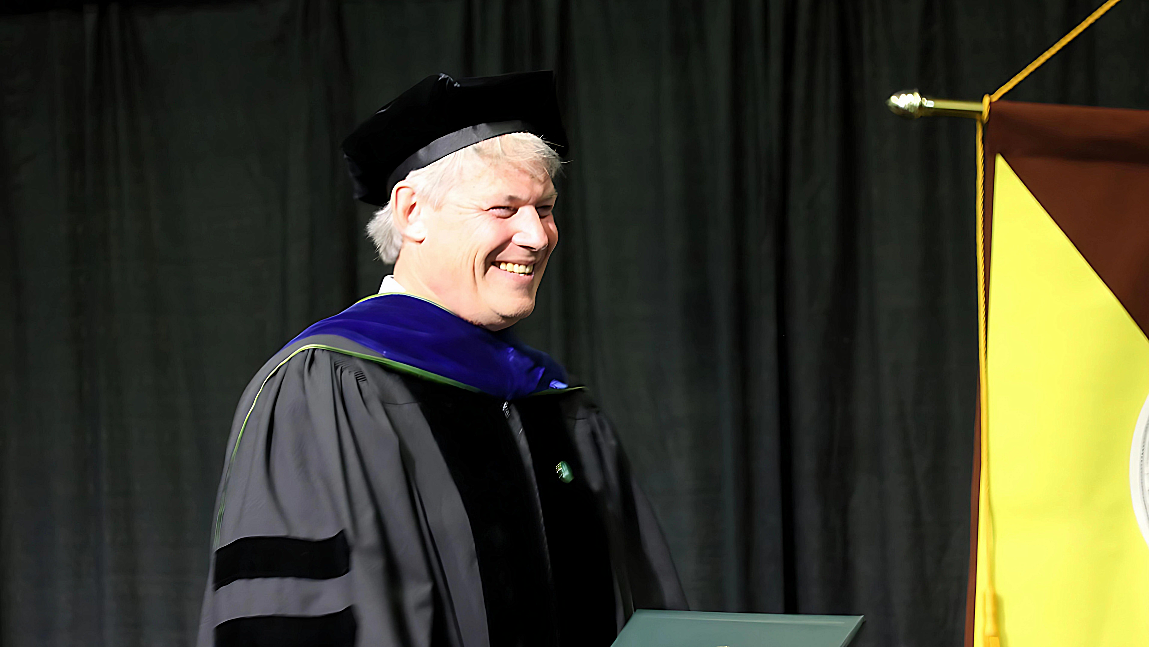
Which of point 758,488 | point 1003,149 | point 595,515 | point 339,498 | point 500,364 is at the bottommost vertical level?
point 758,488

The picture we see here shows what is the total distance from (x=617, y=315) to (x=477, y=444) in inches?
45.1

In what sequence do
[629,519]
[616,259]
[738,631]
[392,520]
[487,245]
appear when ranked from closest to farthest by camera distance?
[738,631] → [392,520] → [487,245] → [629,519] → [616,259]

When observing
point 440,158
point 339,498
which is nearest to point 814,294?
point 440,158

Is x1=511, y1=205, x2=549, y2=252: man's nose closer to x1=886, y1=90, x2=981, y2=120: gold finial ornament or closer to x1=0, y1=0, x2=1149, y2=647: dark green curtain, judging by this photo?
x1=886, y1=90, x2=981, y2=120: gold finial ornament

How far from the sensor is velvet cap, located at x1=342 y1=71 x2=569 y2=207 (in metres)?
1.40

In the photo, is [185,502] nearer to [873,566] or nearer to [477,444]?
[477,444]

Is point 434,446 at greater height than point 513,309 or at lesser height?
lesser

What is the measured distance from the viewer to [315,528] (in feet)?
3.89

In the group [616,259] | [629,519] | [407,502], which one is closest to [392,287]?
[407,502]

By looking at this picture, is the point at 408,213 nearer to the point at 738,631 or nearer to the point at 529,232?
the point at 529,232

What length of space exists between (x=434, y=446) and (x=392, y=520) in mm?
126

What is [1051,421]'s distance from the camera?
127cm

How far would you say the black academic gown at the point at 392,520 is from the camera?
3.84 feet

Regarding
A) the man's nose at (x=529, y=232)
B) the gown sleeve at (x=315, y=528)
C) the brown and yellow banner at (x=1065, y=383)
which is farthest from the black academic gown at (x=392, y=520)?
the brown and yellow banner at (x=1065, y=383)
